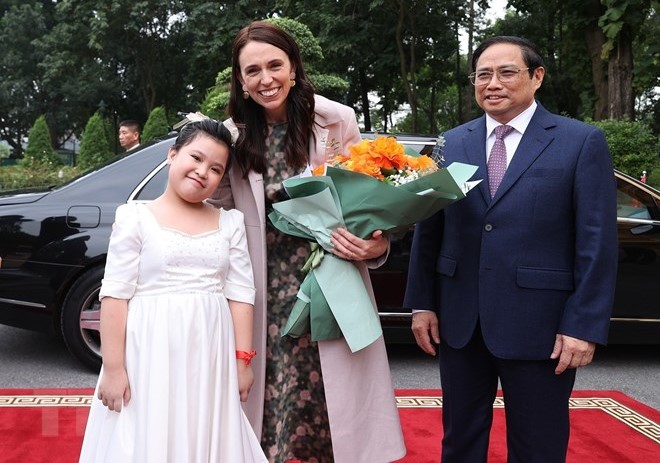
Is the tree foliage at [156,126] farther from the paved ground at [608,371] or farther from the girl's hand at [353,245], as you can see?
the girl's hand at [353,245]

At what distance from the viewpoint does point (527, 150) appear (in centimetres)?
227

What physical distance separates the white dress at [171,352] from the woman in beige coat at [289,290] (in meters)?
0.25

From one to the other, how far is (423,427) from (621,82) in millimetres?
10186

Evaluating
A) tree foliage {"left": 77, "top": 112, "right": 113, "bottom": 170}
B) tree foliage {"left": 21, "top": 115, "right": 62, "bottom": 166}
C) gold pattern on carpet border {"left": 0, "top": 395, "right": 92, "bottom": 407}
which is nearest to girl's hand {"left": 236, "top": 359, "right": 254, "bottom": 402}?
gold pattern on carpet border {"left": 0, "top": 395, "right": 92, "bottom": 407}

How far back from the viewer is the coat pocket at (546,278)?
222cm

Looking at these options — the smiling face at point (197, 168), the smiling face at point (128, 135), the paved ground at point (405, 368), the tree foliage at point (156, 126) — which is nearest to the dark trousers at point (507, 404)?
the smiling face at point (197, 168)

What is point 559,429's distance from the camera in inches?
90.5

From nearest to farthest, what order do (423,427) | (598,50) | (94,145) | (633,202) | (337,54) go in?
(423,427) → (633,202) → (598,50) → (337,54) → (94,145)

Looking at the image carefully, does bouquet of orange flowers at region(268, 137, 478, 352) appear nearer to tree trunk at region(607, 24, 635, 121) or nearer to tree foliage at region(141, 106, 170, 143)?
tree trunk at region(607, 24, 635, 121)

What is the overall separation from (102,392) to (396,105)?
2911cm

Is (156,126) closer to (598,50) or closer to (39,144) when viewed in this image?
(39,144)

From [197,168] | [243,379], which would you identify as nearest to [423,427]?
[243,379]

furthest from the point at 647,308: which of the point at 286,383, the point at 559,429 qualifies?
the point at 286,383

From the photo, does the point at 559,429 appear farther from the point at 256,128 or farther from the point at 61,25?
the point at 61,25
